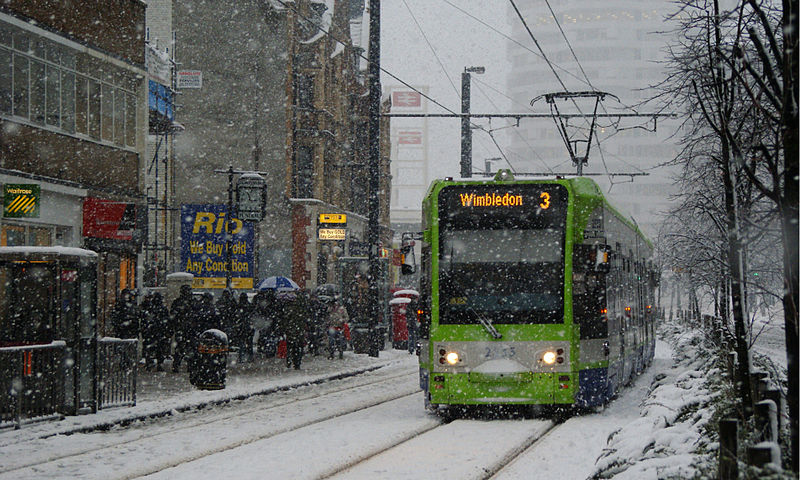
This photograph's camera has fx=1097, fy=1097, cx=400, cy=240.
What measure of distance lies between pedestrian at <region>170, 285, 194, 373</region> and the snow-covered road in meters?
6.25

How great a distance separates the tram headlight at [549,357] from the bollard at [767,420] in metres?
8.75

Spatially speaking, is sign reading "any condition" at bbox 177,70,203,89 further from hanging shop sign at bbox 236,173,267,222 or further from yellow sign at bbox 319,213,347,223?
hanging shop sign at bbox 236,173,267,222

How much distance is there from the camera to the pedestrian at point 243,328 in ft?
83.7

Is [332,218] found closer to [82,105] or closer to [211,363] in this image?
[82,105]

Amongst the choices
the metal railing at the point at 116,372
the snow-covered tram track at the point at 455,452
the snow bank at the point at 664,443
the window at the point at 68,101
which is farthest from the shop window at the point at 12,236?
the snow bank at the point at 664,443

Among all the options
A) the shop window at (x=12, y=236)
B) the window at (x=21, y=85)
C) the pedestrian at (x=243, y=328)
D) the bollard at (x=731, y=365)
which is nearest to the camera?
the bollard at (x=731, y=365)

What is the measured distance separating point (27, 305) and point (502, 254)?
21.7 feet

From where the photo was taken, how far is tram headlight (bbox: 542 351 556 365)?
14.8 m

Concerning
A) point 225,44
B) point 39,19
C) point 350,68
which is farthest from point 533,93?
point 39,19

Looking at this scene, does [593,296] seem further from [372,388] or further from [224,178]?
[224,178]

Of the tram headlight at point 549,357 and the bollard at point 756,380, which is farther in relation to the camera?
the tram headlight at point 549,357

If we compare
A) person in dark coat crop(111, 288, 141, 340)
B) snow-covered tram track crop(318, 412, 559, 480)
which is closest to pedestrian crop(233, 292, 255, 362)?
person in dark coat crop(111, 288, 141, 340)

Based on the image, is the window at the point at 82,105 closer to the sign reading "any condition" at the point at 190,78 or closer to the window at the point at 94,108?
the window at the point at 94,108

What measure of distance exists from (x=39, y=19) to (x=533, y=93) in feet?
488
